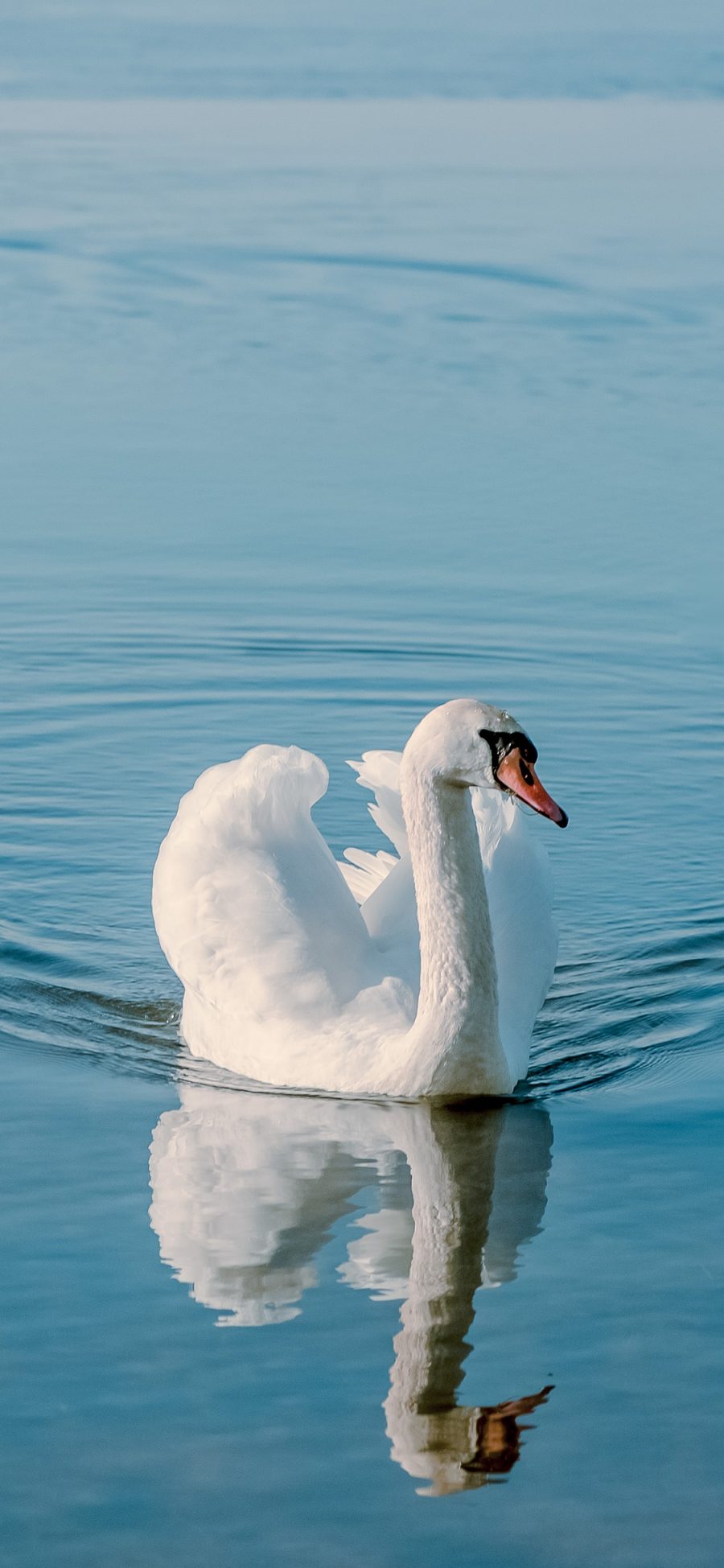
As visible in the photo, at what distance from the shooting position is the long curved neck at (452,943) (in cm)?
767

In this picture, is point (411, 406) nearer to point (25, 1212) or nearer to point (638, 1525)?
point (25, 1212)

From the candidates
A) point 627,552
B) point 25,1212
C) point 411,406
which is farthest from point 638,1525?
point 411,406

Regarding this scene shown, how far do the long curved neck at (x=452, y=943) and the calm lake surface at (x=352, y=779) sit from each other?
21 cm

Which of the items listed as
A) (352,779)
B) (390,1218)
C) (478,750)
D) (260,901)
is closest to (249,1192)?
(390,1218)

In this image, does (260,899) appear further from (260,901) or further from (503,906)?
(503,906)

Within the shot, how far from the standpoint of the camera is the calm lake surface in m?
5.39

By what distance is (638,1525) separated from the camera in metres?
5.08

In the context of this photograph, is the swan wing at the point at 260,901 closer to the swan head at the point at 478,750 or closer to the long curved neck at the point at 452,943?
the long curved neck at the point at 452,943

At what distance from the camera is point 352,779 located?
456 inches

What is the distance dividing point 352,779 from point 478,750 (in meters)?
4.12

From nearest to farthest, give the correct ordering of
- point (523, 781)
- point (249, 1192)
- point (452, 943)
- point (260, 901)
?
1. point (249, 1192)
2. point (523, 781)
3. point (452, 943)
4. point (260, 901)

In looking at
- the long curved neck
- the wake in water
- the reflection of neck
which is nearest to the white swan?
the long curved neck

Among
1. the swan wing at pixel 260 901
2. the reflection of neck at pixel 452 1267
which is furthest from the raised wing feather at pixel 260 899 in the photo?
the reflection of neck at pixel 452 1267

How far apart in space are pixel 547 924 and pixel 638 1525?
3718 mm
